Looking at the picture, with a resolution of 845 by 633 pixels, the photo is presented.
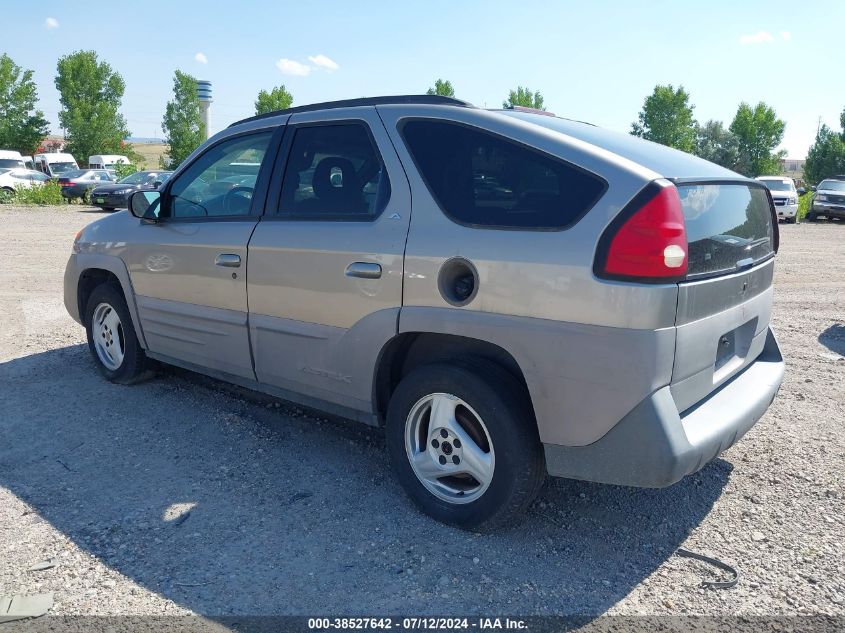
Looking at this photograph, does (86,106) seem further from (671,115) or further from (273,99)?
(671,115)

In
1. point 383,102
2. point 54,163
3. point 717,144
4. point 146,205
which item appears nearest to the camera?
point 383,102

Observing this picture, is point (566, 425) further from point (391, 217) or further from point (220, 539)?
point (220, 539)

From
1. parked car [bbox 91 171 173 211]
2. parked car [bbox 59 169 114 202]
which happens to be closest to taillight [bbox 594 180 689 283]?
parked car [bbox 91 171 173 211]

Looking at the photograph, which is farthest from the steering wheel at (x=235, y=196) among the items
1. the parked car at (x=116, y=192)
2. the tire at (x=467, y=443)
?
the parked car at (x=116, y=192)

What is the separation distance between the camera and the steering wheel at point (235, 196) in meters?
4.15

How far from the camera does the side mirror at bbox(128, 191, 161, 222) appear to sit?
15.3 ft

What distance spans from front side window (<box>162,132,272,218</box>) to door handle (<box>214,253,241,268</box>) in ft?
0.88

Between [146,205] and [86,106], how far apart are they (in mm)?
60092

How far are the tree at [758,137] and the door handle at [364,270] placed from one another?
201 ft

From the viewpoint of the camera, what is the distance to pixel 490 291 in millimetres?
2951

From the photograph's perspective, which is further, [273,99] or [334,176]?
[273,99]

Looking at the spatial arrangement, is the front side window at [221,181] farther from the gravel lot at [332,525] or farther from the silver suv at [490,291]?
the gravel lot at [332,525]

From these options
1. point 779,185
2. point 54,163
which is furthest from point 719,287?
point 54,163

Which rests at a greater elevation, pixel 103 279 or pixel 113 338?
pixel 103 279
